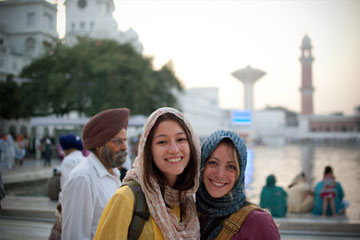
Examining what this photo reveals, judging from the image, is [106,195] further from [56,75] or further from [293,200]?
[56,75]

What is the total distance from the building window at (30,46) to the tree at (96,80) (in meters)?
12.7

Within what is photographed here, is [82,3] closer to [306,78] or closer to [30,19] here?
[30,19]

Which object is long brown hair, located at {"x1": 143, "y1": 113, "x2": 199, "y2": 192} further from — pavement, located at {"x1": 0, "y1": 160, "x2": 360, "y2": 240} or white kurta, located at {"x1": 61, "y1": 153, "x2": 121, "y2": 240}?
pavement, located at {"x1": 0, "y1": 160, "x2": 360, "y2": 240}

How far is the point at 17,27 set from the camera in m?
33.3

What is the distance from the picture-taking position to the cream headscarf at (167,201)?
1.72 metres

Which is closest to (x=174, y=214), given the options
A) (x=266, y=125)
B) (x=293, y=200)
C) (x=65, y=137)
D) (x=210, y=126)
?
(x=65, y=137)

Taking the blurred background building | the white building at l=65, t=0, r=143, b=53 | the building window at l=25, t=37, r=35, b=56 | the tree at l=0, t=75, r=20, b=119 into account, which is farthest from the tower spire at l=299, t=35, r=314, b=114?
the tree at l=0, t=75, r=20, b=119

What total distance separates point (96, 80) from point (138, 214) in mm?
20210

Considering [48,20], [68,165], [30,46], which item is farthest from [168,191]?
[30,46]

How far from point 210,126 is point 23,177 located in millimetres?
58924

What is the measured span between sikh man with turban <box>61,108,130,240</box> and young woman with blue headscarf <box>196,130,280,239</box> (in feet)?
2.77

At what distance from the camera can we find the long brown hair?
1.82 meters

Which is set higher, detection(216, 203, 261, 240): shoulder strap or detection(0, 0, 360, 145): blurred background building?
detection(0, 0, 360, 145): blurred background building

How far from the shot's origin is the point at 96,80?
828 inches
